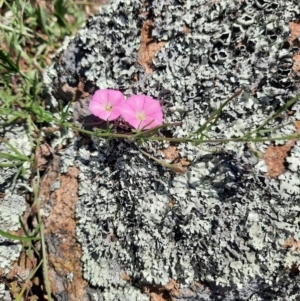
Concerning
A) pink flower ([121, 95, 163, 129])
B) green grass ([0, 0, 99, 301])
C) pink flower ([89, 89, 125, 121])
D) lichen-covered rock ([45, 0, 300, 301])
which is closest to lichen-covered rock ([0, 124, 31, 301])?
green grass ([0, 0, 99, 301])

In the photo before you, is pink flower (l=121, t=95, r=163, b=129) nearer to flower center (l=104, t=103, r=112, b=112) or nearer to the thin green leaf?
flower center (l=104, t=103, r=112, b=112)

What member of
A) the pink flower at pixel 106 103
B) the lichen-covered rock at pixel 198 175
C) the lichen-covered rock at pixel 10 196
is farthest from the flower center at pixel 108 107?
the lichen-covered rock at pixel 10 196

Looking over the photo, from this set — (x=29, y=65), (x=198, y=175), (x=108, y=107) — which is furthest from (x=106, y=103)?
(x=29, y=65)

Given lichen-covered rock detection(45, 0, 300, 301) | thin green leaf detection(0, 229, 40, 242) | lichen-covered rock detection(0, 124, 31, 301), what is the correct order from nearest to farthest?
lichen-covered rock detection(45, 0, 300, 301)
thin green leaf detection(0, 229, 40, 242)
lichen-covered rock detection(0, 124, 31, 301)

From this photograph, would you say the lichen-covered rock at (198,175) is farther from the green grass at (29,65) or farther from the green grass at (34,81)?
the green grass at (29,65)

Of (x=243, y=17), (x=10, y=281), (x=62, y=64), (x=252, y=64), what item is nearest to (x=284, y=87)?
(x=252, y=64)

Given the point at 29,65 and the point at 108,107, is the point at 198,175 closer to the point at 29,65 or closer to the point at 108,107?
the point at 108,107

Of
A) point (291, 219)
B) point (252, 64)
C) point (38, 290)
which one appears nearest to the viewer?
point (291, 219)

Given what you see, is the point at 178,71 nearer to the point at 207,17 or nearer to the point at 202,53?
the point at 202,53
